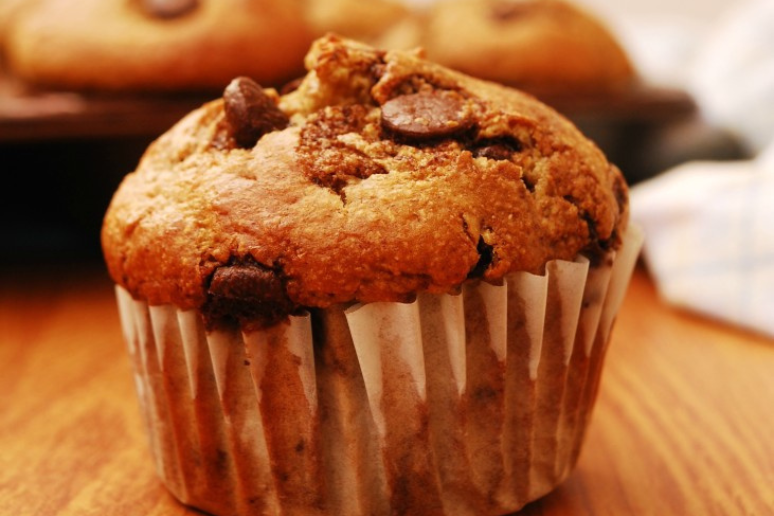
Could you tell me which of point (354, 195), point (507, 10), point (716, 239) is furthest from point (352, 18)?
point (354, 195)

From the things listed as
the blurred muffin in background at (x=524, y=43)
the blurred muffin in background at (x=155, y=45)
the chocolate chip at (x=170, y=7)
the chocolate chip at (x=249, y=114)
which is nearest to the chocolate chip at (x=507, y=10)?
the blurred muffin in background at (x=524, y=43)

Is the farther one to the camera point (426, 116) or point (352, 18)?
point (352, 18)

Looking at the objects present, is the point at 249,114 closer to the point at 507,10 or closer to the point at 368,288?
the point at 368,288

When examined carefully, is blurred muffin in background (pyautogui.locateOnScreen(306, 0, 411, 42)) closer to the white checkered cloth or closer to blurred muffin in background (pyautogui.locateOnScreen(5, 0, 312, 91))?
blurred muffin in background (pyautogui.locateOnScreen(5, 0, 312, 91))

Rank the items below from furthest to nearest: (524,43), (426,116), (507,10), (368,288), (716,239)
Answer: (507,10)
(524,43)
(716,239)
(426,116)
(368,288)

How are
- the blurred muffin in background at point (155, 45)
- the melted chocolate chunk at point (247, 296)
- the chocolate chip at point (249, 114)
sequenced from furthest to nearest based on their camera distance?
the blurred muffin in background at point (155, 45)
the chocolate chip at point (249, 114)
the melted chocolate chunk at point (247, 296)

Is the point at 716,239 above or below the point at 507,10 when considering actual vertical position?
below

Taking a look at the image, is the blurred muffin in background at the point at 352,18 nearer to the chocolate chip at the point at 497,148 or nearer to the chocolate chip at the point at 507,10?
the chocolate chip at the point at 507,10
